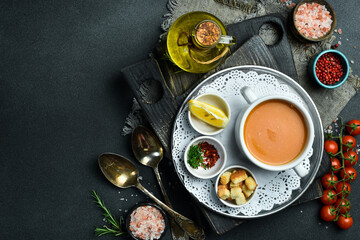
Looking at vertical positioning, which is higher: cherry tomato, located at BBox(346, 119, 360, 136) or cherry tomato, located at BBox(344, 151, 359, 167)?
cherry tomato, located at BBox(346, 119, 360, 136)

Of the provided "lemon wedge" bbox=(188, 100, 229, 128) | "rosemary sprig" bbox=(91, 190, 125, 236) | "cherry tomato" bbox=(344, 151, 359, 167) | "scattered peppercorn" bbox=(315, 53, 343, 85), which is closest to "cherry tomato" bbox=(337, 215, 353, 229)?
"cherry tomato" bbox=(344, 151, 359, 167)

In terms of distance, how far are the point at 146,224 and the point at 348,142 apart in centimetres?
139

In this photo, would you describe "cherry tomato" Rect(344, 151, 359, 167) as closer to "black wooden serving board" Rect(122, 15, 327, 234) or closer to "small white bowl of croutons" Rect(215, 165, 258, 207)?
"black wooden serving board" Rect(122, 15, 327, 234)

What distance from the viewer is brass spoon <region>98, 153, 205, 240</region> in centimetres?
229

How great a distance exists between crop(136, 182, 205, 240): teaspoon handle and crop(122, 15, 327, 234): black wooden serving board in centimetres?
24

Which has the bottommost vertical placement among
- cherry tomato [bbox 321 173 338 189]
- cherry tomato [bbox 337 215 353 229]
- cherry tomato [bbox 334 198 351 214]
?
cherry tomato [bbox 337 215 353 229]

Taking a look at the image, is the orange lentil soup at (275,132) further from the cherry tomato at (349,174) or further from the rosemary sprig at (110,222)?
the rosemary sprig at (110,222)

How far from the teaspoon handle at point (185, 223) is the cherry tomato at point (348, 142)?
1085 mm

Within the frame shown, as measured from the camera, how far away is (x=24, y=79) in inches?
93.4

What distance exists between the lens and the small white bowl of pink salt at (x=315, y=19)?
2.43 metres

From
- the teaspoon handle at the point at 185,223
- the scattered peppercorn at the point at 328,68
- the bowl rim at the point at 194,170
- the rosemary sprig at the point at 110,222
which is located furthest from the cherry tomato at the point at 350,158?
the rosemary sprig at the point at 110,222

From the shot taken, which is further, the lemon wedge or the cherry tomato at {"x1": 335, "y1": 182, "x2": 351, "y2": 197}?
the cherry tomato at {"x1": 335, "y1": 182, "x2": 351, "y2": 197}

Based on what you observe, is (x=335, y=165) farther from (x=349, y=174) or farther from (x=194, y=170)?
(x=194, y=170)

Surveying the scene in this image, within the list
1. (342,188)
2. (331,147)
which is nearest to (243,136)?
(331,147)
